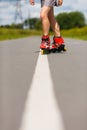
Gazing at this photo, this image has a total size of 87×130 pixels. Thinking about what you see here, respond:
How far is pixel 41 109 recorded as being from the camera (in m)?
3.21

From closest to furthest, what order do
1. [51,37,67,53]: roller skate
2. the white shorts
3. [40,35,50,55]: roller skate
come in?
1. [40,35,50,55]: roller skate
2. the white shorts
3. [51,37,67,53]: roller skate

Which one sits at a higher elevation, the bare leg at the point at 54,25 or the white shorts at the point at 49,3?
the white shorts at the point at 49,3

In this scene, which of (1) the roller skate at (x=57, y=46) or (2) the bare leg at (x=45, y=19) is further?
(1) the roller skate at (x=57, y=46)

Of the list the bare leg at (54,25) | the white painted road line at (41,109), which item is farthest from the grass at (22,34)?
the white painted road line at (41,109)

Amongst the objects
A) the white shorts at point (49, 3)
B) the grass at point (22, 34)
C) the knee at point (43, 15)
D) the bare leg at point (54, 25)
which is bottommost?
the grass at point (22, 34)

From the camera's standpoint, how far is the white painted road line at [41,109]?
2.79 meters

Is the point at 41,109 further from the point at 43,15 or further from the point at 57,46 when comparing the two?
the point at 57,46

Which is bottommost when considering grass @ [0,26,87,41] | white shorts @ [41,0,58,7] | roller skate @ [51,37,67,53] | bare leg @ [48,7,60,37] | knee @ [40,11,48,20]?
grass @ [0,26,87,41]

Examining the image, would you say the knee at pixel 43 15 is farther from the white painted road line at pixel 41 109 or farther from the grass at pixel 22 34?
the grass at pixel 22 34

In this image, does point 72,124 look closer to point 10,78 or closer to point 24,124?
point 24,124

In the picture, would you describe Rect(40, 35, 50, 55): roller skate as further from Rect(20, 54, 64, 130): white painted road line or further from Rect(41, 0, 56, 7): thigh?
Rect(20, 54, 64, 130): white painted road line

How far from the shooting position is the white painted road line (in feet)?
9.17

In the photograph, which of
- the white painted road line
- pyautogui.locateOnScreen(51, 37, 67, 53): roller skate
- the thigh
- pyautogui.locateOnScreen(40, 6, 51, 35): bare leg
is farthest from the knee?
the white painted road line

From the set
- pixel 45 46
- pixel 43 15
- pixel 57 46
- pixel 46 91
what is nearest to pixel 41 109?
pixel 46 91
